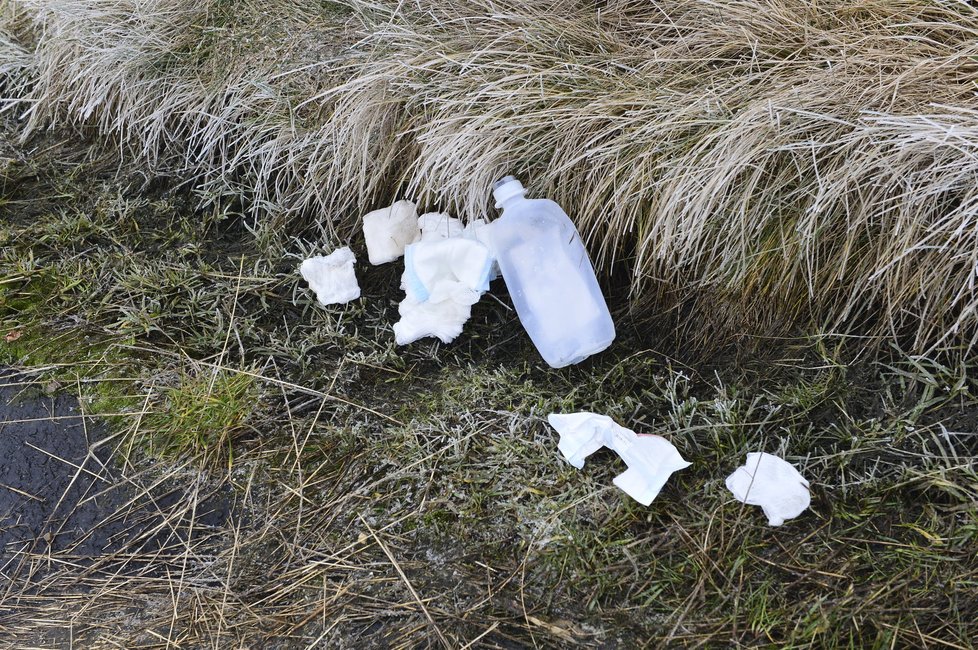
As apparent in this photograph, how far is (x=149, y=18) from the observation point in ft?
9.09

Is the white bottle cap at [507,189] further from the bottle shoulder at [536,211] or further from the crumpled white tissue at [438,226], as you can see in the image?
the crumpled white tissue at [438,226]

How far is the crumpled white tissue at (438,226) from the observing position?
2.34 m

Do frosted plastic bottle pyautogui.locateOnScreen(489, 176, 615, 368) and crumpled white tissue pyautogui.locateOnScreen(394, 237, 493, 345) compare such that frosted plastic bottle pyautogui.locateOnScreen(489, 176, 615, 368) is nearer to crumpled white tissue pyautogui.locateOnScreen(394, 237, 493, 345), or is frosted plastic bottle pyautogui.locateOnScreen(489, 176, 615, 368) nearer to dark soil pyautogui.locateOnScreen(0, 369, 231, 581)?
crumpled white tissue pyautogui.locateOnScreen(394, 237, 493, 345)

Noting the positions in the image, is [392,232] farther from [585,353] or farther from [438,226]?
[585,353]

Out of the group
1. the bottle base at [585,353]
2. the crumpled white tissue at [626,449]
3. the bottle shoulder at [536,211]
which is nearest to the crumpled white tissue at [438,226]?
the bottle shoulder at [536,211]

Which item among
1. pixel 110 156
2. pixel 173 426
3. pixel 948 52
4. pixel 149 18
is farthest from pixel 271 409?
pixel 948 52

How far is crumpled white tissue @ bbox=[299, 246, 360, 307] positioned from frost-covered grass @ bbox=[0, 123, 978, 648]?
0.18 ft

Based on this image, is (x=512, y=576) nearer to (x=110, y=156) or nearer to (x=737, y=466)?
(x=737, y=466)

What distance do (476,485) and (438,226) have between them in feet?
2.75

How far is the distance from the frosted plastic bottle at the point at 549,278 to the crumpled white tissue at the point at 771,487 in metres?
0.53

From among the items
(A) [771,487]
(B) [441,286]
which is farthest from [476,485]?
(A) [771,487]

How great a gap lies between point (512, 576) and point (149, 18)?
2.39 m

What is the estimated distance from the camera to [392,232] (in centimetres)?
243

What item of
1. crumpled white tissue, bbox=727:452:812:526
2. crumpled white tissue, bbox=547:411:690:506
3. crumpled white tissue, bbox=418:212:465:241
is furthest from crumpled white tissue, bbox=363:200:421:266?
crumpled white tissue, bbox=727:452:812:526
